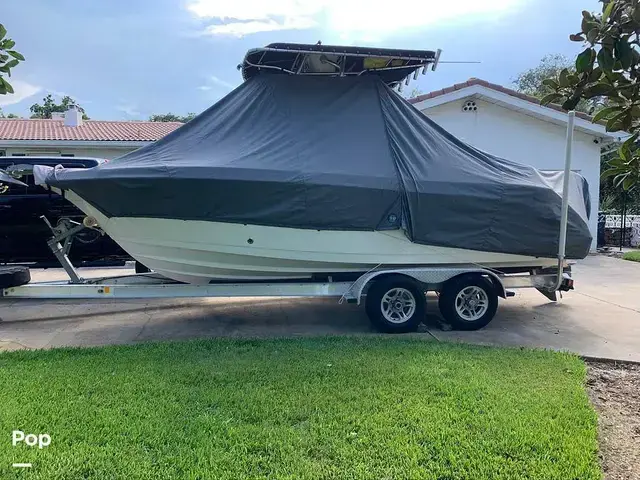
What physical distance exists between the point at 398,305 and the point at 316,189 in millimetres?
2071

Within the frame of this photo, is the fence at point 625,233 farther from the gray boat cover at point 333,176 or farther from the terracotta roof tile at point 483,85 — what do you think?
the gray boat cover at point 333,176

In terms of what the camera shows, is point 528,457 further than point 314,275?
No

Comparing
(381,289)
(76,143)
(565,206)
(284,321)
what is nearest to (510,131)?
(565,206)

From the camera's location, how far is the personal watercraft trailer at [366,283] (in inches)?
271

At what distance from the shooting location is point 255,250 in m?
6.64

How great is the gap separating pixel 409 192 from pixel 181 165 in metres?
2.93

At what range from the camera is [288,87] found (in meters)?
7.22

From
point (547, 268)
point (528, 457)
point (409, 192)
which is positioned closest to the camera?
point (528, 457)

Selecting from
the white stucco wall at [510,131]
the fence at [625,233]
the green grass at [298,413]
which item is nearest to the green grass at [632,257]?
the white stucco wall at [510,131]

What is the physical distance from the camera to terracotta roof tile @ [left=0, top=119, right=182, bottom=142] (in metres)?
19.5

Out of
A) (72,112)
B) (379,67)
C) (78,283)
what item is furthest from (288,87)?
(72,112)

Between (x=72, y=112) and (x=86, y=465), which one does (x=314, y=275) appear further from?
(x=72, y=112)

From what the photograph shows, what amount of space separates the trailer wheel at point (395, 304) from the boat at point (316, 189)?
0.31m

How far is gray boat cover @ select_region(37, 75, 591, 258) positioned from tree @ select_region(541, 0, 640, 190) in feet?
10.5
